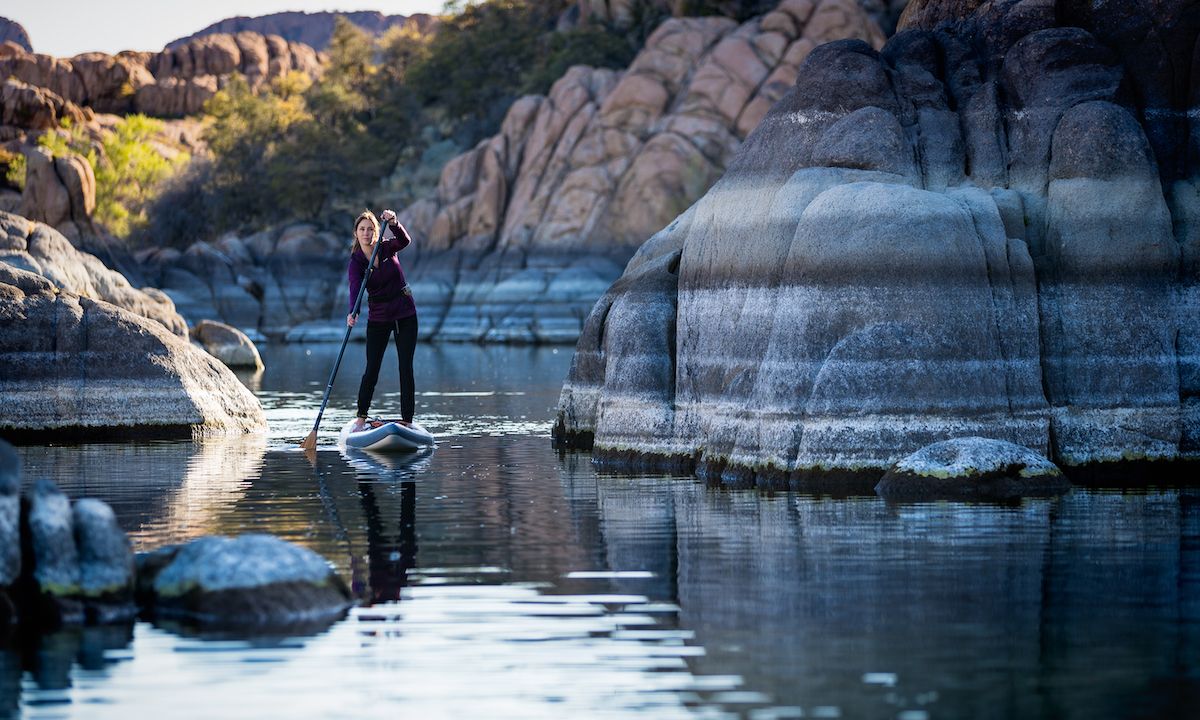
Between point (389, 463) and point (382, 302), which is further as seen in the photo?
point (382, 302)

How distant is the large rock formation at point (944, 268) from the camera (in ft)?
56.1

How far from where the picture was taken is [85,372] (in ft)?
78.3

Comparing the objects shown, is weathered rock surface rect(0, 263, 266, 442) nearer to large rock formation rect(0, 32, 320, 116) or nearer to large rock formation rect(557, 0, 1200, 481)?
large rock formation rect(557, 0, 1200, 481)

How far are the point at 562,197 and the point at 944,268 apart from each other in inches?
2351

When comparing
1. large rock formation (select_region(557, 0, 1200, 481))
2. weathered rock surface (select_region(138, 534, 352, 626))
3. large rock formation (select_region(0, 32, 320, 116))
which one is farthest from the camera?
large rock formation (select_region(0, 32, 320, 116))

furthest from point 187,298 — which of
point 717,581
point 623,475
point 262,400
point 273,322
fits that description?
point 717,581

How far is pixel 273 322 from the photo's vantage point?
81.7 metres

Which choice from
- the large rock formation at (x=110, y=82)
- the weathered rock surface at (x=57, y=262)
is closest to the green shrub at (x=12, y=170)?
the large rock formation at (x=110, y=82)

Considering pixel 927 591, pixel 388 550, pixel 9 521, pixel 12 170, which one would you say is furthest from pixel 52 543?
pixel 12 170

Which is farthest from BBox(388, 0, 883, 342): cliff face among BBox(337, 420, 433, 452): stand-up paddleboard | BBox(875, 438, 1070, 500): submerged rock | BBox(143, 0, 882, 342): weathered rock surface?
BBox(875, 438, 1070, 500): submerged rock

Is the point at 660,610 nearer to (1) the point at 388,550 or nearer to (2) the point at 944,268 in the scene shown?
(1) the point at 388,550

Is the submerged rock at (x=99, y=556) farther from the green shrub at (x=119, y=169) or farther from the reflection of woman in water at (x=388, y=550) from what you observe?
the green shrub at (x=119, y=169)

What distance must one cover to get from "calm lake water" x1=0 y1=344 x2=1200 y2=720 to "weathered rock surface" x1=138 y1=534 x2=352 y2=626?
27 cm

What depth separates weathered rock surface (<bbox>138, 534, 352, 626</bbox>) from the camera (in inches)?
416
